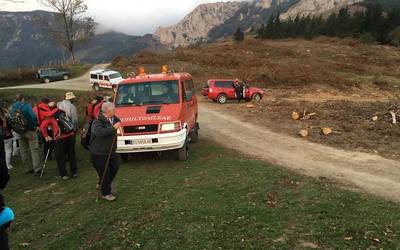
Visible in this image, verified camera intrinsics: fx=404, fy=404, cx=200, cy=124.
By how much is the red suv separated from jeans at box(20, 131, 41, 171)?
55.7ft

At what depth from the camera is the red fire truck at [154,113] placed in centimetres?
1098

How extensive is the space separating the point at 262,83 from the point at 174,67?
12397 mm

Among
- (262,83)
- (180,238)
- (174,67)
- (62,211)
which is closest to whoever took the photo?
(180,238)

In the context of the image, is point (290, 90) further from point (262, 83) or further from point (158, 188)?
point (158, 188)

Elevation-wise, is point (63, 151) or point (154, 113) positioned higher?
point (154, 113)

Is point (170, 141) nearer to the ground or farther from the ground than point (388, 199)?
farther from the ground

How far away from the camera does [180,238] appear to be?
6.22m

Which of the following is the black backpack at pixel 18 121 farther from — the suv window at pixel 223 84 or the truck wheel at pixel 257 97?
the truck wheel at pixel 257 97

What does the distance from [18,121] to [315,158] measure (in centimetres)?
867

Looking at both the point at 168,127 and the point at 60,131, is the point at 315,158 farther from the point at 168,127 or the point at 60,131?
the point at 60,131

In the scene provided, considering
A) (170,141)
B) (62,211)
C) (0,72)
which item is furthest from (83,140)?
(0,72)

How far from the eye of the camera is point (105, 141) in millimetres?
7676

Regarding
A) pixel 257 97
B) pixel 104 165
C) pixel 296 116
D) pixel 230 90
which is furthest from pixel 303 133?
pixel 230 90

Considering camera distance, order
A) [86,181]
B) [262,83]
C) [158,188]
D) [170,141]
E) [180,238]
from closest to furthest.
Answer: [180,238] < [158,188] < [86,181] < [170,141] < [262,83]
